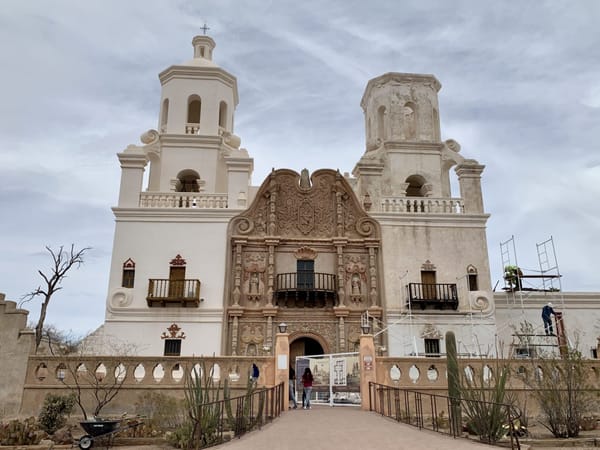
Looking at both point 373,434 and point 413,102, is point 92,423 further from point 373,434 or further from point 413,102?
point 413,102

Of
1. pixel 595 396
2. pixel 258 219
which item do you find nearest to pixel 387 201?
pixel 258 219

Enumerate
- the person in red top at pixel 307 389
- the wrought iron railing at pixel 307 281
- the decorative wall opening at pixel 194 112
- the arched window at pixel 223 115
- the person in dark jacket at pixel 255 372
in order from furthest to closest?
the decorative wall opening at pixel 194 112, the arched window at pixel 223 115, the wrought iron railing at pixel 307 281, the person in red top at pixel 307 389, the person in dark jacket at pixel 255 372

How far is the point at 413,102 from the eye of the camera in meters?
29.9

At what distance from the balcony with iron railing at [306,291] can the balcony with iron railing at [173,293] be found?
370 cm

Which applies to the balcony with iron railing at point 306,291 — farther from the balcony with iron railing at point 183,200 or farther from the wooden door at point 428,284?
the balcony with iron railing at point 183,200

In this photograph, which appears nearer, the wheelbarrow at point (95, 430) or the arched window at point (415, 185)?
the wheelbarrow at point (95, 430)

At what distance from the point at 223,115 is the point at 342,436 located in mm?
22268

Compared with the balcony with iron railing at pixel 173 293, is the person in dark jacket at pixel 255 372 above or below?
below

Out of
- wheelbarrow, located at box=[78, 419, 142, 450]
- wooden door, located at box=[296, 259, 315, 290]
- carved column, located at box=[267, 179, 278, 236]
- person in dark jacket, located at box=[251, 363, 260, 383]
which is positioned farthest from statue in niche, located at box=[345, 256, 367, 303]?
wheelbarrow, located at box=[78, 419, 142, 450]

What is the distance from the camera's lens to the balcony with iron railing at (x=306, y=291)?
955 inches

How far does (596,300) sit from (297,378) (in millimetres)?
16440

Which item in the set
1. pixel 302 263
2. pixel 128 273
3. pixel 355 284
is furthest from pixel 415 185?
pixel 128 273

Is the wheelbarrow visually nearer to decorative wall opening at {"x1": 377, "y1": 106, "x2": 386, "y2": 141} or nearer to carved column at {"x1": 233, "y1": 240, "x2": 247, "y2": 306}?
carved column at {"x1": 233, "y1": 240, "x2": 247, "y2": 306}

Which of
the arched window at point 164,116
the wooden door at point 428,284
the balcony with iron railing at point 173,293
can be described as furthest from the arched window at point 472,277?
the arched window at point 164,116
